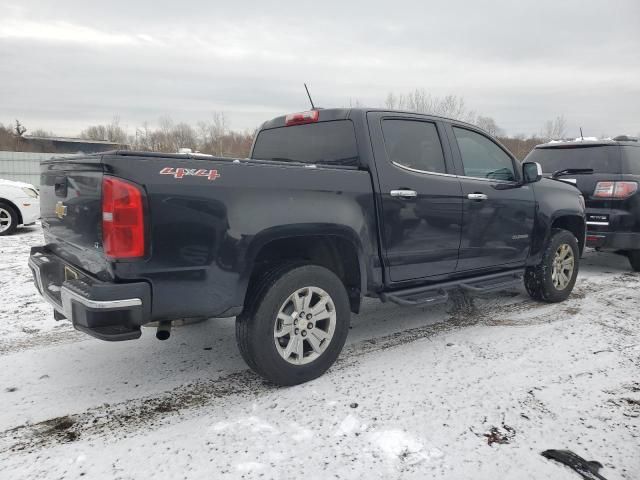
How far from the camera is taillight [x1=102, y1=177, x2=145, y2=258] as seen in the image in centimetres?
243

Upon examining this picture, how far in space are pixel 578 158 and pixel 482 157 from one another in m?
3.29

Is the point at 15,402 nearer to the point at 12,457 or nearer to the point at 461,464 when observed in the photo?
the point at 12,457

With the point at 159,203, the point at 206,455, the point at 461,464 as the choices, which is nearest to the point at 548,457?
the point at 461,464

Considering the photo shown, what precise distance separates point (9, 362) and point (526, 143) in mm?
33463

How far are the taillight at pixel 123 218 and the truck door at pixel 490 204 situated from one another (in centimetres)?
266

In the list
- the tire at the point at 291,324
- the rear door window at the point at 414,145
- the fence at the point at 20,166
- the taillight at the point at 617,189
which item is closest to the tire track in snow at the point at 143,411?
the tire at the point at 291,324

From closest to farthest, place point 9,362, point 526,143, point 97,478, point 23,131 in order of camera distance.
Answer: point 97,478 → point 9,362 → point 526,143 → point 23,131

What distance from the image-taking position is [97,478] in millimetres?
2195

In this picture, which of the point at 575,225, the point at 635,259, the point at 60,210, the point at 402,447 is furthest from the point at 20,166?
the point at 402,447

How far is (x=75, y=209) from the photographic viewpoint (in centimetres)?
284

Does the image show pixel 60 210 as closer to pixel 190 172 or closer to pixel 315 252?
pixel 190 172

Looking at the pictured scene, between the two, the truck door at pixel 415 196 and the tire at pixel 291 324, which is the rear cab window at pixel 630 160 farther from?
the tire at pixel 291 324

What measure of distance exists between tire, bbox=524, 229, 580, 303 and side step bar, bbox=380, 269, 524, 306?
1.36 feet

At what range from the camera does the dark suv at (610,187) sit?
6.21 m
